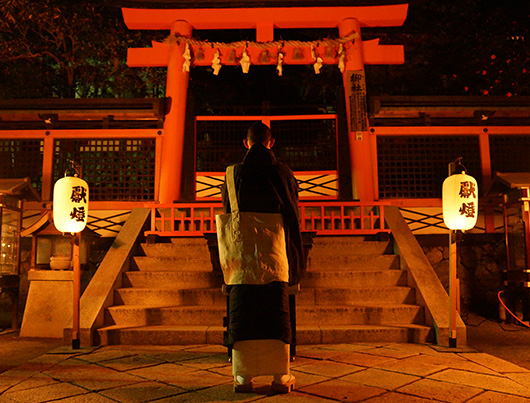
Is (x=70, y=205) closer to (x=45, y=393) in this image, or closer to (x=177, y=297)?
(x=177, y=297)

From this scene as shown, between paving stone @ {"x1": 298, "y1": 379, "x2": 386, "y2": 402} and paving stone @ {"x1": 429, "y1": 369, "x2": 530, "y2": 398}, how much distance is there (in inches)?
31.3

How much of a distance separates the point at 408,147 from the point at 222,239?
25.4 feet

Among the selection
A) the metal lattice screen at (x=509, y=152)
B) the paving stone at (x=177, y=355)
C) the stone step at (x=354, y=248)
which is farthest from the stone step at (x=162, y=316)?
the metal lattice screen at (x=509, y=152)

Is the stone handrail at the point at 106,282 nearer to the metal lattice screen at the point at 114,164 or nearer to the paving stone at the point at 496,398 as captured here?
the metal lattice screen at the point at 114,164

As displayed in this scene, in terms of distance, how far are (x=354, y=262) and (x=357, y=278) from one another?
498 mm

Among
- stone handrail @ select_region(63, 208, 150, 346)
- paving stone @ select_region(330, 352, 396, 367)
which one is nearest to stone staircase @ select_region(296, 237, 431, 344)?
paving stone @ select_region(330, 352, 396, 367)

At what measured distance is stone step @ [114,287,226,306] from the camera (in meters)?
7.14

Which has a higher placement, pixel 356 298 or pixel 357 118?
pixel 357 118

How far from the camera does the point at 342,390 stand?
4.07m

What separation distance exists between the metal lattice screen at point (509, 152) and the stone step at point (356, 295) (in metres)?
4.89

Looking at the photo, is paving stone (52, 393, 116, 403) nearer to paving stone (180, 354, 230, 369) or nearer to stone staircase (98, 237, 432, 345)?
paving stone (180, 354, 230, 369)

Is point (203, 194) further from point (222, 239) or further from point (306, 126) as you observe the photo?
point (222, 239)

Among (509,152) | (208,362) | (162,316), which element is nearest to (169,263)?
(162,316)

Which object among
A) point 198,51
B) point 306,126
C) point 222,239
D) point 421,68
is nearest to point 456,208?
point 222,239
